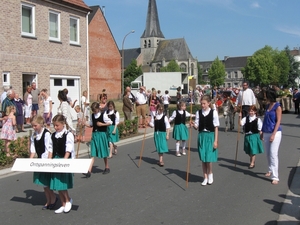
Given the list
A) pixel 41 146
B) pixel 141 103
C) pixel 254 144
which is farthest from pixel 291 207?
pixel 141 103

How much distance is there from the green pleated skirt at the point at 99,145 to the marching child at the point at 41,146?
2.47 m

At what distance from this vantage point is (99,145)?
905cm

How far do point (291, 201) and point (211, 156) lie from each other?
1.75 m

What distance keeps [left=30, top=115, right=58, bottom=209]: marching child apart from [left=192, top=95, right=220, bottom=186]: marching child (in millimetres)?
3109

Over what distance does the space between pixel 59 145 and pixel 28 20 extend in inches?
590

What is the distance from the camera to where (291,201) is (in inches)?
270

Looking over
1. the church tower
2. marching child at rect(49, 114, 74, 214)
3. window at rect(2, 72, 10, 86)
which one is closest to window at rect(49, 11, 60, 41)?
window at rect(2, 72, 10, 86)

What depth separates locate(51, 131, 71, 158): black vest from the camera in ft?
21.1

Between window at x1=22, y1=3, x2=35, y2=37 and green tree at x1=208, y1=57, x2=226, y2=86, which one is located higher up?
green tree at x1=208, y1=57, x2=226, y2=86

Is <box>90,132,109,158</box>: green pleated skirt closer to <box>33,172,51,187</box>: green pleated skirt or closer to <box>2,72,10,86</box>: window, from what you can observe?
<box>33,172,51,187</box>: green pleated skirt

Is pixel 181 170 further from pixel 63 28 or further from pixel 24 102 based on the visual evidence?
pixel 63 28

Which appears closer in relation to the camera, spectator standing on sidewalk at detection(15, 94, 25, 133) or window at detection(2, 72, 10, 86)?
spectator standing on sidewalk at detection(15, 94, 25, 133)

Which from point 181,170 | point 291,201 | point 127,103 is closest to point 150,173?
point 181,170

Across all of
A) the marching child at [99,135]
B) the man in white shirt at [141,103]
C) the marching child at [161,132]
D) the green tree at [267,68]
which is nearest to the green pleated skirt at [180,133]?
the marching child at [161,132]
